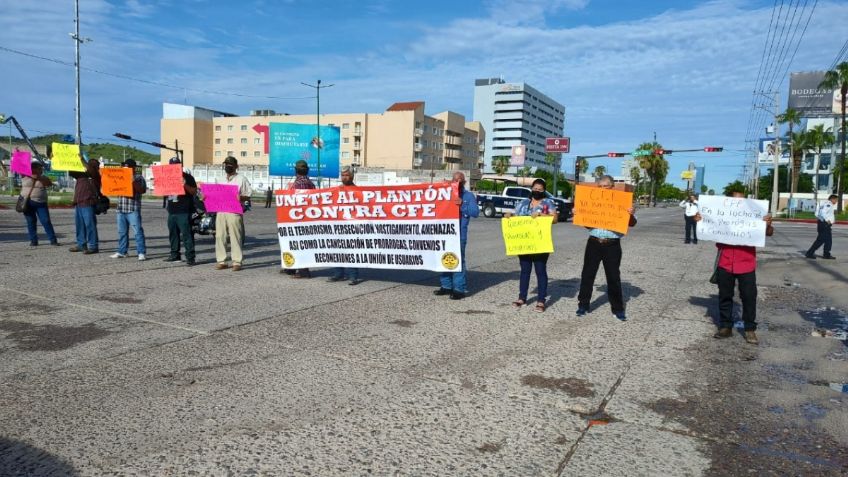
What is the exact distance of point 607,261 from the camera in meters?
6.87

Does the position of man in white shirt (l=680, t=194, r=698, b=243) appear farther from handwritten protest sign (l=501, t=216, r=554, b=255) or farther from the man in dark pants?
handwritten protest sign (l=501, t=216, r=554, b=255)

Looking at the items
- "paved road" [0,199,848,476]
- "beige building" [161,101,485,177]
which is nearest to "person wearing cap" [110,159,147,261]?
"paved road" [0,199,848,476]

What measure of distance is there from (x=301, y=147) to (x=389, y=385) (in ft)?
144

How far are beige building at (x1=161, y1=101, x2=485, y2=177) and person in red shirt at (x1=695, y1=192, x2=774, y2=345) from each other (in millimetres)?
93008

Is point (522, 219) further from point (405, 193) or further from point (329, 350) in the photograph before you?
point (329, 350)

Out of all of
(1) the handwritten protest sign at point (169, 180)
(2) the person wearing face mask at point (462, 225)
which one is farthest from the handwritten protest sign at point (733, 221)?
(1) the handwritten protest sign at point (169, 180)

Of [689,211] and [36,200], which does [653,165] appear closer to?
[689,211]

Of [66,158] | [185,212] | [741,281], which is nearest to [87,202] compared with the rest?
[185,212]

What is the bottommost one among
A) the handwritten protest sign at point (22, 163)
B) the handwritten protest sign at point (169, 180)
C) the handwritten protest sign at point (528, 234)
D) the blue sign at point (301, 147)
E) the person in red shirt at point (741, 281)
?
the person in red shirt at point (741, 281)

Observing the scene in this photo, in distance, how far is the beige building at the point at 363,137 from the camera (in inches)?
3905

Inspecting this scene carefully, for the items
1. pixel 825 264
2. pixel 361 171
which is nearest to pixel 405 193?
pixel 825 264

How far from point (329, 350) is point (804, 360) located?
15.2 feet

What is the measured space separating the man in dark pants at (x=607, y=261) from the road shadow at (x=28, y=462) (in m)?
5.60

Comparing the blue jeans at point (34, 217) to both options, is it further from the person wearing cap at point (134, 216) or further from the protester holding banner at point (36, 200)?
the person wearing cap at point (134, 216)
